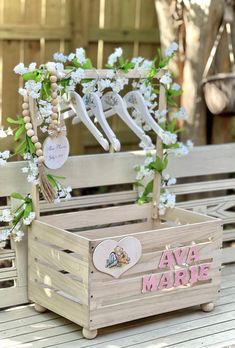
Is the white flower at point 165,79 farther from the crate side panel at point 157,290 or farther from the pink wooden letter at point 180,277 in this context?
the pink wooden letter at point 180,277

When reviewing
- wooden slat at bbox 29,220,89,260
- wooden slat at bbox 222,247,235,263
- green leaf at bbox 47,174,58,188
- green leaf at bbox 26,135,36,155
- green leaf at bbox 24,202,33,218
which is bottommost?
wooden slat at bbox 222,247,235,263

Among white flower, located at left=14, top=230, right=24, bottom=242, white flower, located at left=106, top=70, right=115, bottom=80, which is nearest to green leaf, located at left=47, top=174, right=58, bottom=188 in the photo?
white flower, located at left=14, top=230, right=24, bottom=242

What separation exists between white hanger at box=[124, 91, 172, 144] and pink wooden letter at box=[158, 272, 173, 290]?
22.7 inches

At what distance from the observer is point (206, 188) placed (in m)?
3.66

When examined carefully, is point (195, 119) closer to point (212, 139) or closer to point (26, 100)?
point (212, 139)

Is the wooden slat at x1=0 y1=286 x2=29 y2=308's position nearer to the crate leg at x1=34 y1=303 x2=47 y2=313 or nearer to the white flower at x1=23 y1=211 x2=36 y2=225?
the crate leg at x1=34 y1=303 x2=47 y2=313

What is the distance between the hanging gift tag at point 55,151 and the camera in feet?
9.73

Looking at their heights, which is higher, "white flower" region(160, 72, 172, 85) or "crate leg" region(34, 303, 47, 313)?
"white flower" region(160, 72, 172, 85)

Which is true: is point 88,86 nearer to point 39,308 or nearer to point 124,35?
point 39,308

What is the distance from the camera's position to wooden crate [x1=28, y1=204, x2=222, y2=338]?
280cm

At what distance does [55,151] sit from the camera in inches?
118

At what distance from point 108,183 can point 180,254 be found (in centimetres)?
51

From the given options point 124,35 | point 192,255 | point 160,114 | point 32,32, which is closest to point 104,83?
point 160,114

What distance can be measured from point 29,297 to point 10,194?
15.5 inches
